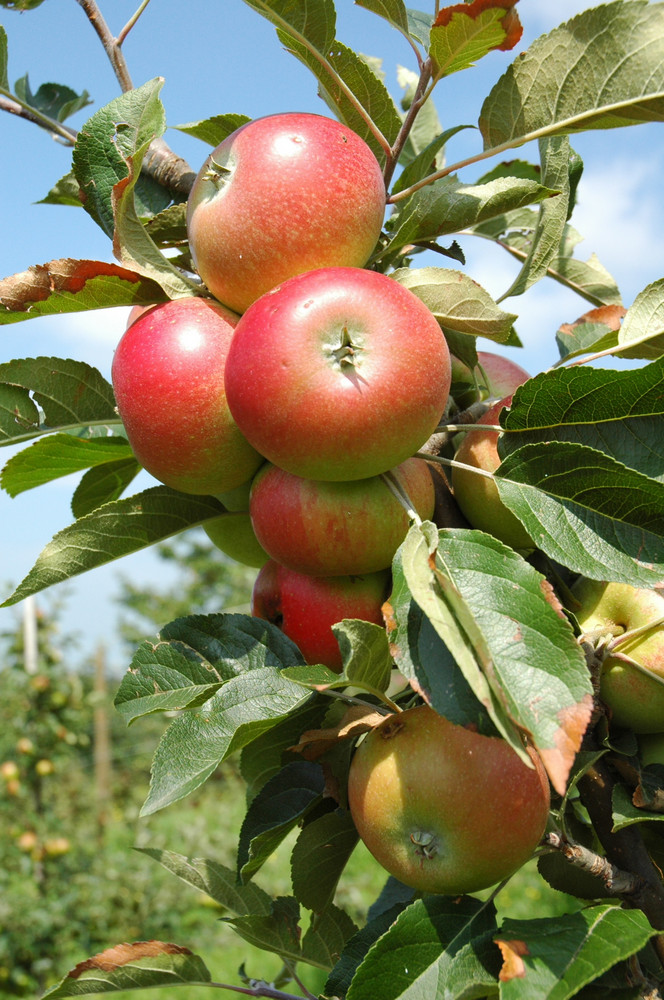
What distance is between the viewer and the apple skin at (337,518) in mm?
767

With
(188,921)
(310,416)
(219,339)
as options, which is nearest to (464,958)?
(310,416)

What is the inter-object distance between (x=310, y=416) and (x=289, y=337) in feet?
0.23

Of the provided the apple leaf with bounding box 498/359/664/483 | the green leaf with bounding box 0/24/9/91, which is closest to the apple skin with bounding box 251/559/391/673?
the apple leaf with bounding box 498/359/664/483

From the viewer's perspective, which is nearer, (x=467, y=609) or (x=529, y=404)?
(x=467, y=609)

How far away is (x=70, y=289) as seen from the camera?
0.81 m

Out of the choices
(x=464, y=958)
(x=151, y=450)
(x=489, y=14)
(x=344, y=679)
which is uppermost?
(x=489, y=14)

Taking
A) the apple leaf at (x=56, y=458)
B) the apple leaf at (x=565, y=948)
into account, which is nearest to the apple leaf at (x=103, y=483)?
the apple leaf at (x=56, y=458)

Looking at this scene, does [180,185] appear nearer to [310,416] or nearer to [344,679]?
[310,416]

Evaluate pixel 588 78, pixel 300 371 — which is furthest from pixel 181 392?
pixel 588 78

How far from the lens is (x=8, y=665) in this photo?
5.02 metres

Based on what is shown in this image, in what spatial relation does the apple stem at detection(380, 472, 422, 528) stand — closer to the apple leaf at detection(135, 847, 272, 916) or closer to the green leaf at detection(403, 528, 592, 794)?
the green leaf at detection(403, 528, 592, 794)

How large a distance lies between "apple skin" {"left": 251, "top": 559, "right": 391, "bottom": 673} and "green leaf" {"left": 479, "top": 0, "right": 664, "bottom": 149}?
487 mm

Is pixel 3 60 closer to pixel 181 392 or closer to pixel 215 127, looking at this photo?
A: pixel 215 127

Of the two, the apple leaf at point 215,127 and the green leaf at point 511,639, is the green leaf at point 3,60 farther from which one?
the green leaf at point 511,639
